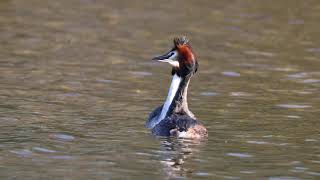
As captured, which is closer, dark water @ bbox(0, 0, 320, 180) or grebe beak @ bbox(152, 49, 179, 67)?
dark water @ bbox(0, 0, 320, 180)

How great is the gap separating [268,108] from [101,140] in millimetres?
3775

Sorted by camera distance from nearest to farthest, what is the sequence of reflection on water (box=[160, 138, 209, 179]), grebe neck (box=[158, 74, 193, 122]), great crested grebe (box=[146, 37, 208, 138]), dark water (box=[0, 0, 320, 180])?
1. reflection on water (box=[160, 138, 209, 179])
2. dark water (box=[0, 0, 320, 180])
3. great crested grebe (box=[146, 37, 208, 138])
4. grebe neck (box=[158, 74, 193, 122])

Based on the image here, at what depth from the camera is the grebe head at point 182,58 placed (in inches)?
608

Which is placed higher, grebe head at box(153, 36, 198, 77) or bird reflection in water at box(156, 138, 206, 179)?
grebe head at box(153, 36, 198, 77)

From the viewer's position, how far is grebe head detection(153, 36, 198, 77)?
50.6ft

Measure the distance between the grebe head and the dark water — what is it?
3.11 feet

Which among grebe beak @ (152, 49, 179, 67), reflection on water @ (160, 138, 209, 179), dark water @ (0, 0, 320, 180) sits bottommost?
reflection on water @ (160, 138, 209, 179)

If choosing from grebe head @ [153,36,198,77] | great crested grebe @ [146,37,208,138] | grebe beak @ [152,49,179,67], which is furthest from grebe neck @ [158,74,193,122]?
grebe beak @ [152,49,179,67]

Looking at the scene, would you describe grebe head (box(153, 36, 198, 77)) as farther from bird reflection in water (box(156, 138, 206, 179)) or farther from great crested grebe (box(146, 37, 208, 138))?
bird reflection in water (box(156, 138, 206, 179))

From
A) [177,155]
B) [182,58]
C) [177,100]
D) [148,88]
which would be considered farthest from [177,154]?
[148,88]

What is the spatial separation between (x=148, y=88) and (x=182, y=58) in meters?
3.23

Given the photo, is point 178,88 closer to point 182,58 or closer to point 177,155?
point 182,58

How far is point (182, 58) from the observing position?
50.9 ft

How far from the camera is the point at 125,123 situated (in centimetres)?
→ 1577
